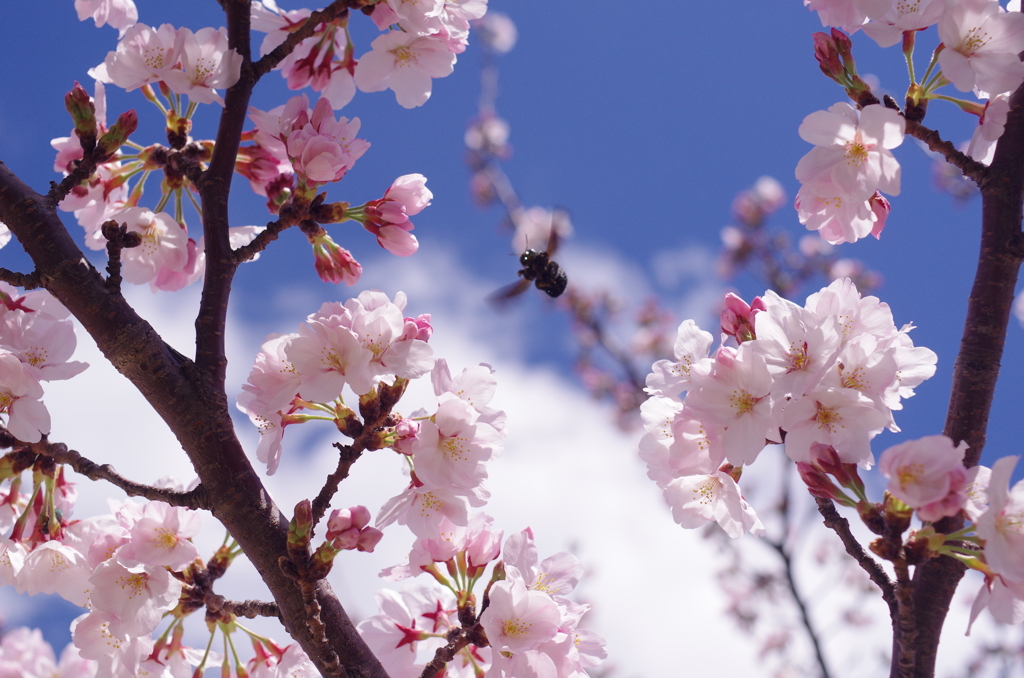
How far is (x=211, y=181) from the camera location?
1826mm

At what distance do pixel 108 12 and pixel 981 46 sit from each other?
2.76 meters

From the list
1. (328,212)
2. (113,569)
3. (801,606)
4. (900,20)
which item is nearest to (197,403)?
(113,569)

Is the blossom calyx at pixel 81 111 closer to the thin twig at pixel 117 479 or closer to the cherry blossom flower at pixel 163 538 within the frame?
the thin twig at pixel 117 479

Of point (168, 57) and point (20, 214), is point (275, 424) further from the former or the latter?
point (168, 57)

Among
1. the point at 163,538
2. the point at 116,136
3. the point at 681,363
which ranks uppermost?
the point at 116,136

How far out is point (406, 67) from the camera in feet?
7.39

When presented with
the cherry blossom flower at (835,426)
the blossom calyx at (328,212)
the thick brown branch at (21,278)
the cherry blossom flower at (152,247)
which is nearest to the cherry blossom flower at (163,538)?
the thick brown branch at (21,278)

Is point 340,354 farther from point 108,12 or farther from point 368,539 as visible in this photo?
point 108,12

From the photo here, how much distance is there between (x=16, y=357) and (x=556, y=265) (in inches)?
81.0

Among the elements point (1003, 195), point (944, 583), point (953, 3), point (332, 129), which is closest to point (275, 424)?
point (332, 129)

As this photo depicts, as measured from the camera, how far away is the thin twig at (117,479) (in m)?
1.58

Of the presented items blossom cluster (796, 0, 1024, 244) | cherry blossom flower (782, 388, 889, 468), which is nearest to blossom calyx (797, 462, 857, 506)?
cherry blossom flower (782, 388, 889, 468)

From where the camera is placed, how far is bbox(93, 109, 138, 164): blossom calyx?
1.89 metres

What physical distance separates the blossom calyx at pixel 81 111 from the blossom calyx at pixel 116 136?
33 mm
